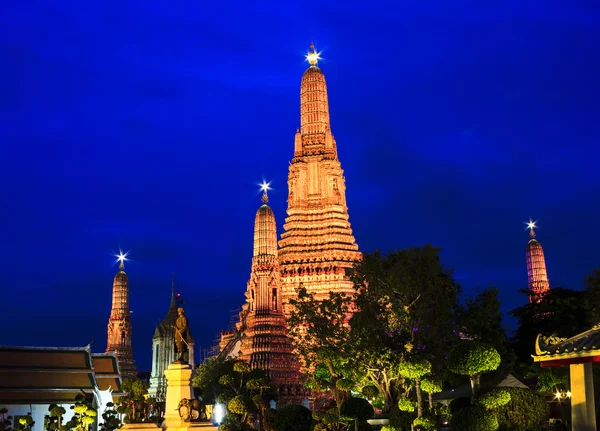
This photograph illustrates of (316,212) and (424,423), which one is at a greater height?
(316,212)

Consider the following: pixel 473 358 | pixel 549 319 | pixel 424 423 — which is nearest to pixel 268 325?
pixel 549 319

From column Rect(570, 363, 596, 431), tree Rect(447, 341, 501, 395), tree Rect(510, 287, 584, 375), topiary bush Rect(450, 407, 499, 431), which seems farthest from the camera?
tree Rect(510, 287, 584, 375)

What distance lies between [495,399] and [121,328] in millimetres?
64037

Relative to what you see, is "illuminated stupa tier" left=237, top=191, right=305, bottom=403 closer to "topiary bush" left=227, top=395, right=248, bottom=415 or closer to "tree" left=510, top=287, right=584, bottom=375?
"tree" left=510, top=287, right=584, bottom=375

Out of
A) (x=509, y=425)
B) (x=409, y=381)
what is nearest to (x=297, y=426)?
(x=409, y=381)

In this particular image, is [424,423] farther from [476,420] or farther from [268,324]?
[268,324]

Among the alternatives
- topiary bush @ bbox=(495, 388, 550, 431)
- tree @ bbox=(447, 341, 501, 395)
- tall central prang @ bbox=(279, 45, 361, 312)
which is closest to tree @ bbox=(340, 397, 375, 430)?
tree @ bbox=(447, 341, 501, 395)

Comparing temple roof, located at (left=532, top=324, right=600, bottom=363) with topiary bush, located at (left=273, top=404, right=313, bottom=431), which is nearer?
temple roof, located at (left=532, top=324, right=600, bottom=363)

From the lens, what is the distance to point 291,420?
131 feet

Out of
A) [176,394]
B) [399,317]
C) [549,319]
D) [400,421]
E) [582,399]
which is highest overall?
[549,319]

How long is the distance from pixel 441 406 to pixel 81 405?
19704mm

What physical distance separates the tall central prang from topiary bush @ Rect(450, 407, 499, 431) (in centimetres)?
3775

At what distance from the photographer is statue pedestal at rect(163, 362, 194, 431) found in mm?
31281

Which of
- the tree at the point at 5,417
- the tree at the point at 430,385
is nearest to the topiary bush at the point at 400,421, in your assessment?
the tree at the point at 430,385
